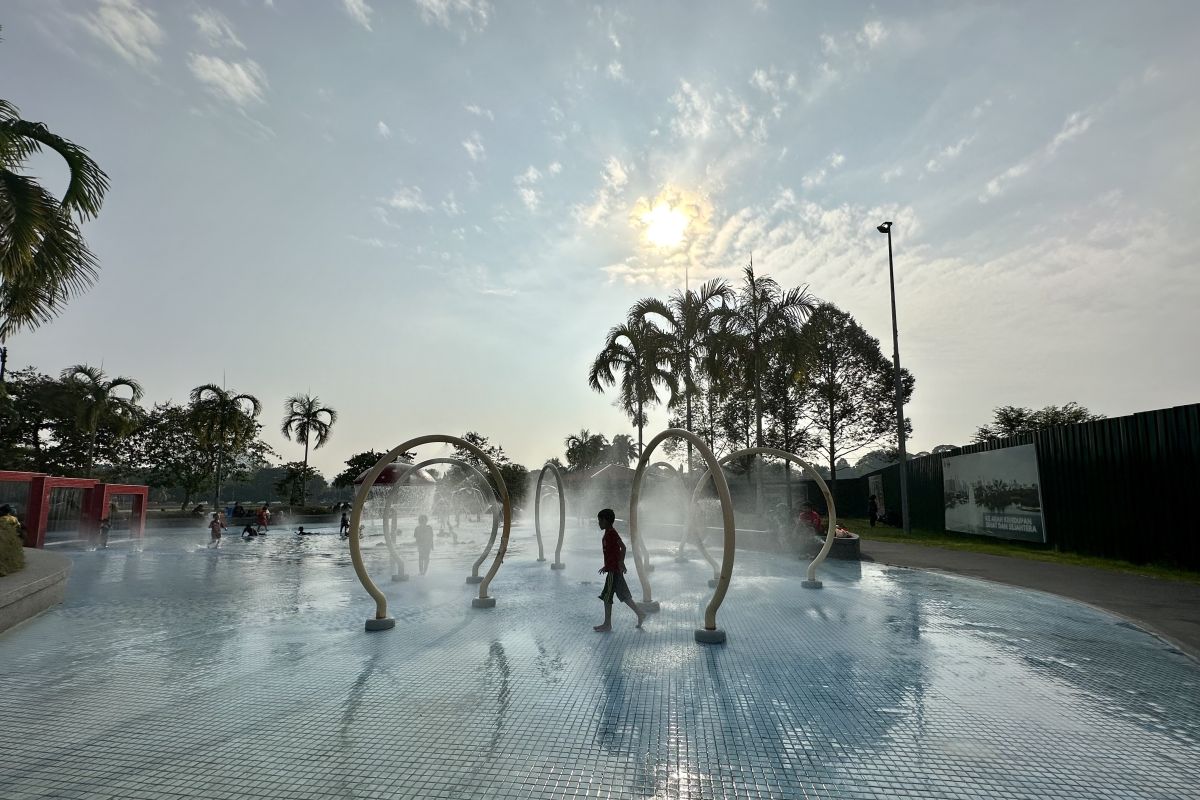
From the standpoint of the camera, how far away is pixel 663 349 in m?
21.5

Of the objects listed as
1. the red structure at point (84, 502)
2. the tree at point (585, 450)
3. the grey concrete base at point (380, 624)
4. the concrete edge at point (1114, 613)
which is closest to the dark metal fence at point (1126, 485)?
the concrete edge at point (1114, 613)

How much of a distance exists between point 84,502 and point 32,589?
19.7 meters

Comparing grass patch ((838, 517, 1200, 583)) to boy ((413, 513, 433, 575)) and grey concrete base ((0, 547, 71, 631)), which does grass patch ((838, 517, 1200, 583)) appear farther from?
grey concrete base ((0, 547, 71, 631))

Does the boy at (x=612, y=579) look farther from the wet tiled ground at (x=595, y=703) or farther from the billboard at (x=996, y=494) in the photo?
the billboard at (x=996, y=494)

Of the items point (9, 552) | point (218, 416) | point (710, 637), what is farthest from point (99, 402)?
point (710, 637)

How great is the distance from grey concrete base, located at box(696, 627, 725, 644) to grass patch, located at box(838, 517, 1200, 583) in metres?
11.8

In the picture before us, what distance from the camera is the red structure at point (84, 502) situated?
20172mm

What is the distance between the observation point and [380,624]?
27.3 feet

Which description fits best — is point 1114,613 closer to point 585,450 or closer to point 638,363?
point 638,363

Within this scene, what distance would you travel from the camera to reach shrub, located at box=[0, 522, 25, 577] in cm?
962

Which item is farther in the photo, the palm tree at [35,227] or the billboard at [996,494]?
the billboard at [996,494]

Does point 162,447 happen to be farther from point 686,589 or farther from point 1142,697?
point 1142,697

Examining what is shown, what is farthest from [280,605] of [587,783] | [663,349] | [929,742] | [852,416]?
[852,416]

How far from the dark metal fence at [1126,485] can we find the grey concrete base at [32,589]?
22.9 meters
